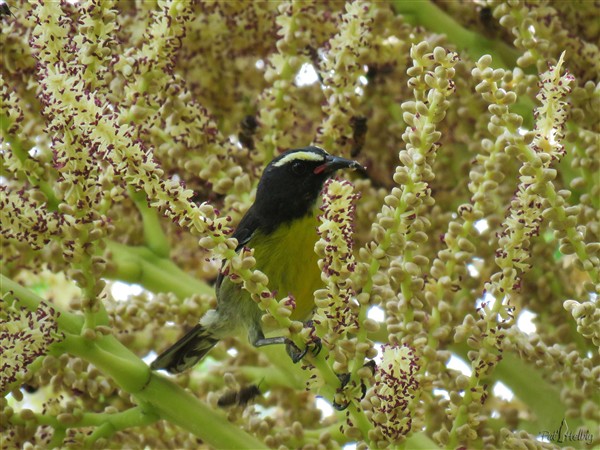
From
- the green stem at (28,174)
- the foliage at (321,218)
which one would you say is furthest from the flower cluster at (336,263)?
the green stem at (28,174)

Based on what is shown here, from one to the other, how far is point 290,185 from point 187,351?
397 mm

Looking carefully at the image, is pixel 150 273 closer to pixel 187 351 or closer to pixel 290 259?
pixel 187 351

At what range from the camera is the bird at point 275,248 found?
6.12 feet

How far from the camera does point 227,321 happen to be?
192cm

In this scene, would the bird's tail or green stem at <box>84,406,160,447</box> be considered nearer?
green stem at <box>84,406,160,447</box>

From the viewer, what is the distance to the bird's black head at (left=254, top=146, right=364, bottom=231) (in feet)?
6.05

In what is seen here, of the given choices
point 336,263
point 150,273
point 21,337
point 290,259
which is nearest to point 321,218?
point 336,263

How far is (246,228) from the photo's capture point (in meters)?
1.95

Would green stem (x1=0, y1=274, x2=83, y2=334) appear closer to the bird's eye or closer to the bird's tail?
the bird's tail

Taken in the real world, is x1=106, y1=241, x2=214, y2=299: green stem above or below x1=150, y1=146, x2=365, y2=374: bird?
below

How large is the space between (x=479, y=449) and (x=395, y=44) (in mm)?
809

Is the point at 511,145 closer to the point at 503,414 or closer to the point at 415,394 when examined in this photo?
the point at 415,394

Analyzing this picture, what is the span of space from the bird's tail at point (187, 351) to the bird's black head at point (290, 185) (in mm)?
259

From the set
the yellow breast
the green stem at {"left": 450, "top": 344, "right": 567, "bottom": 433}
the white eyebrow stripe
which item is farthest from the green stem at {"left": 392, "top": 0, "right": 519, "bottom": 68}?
the green stem at {"left": 450, "top": 344, "right": 567, "bottom": 433}
